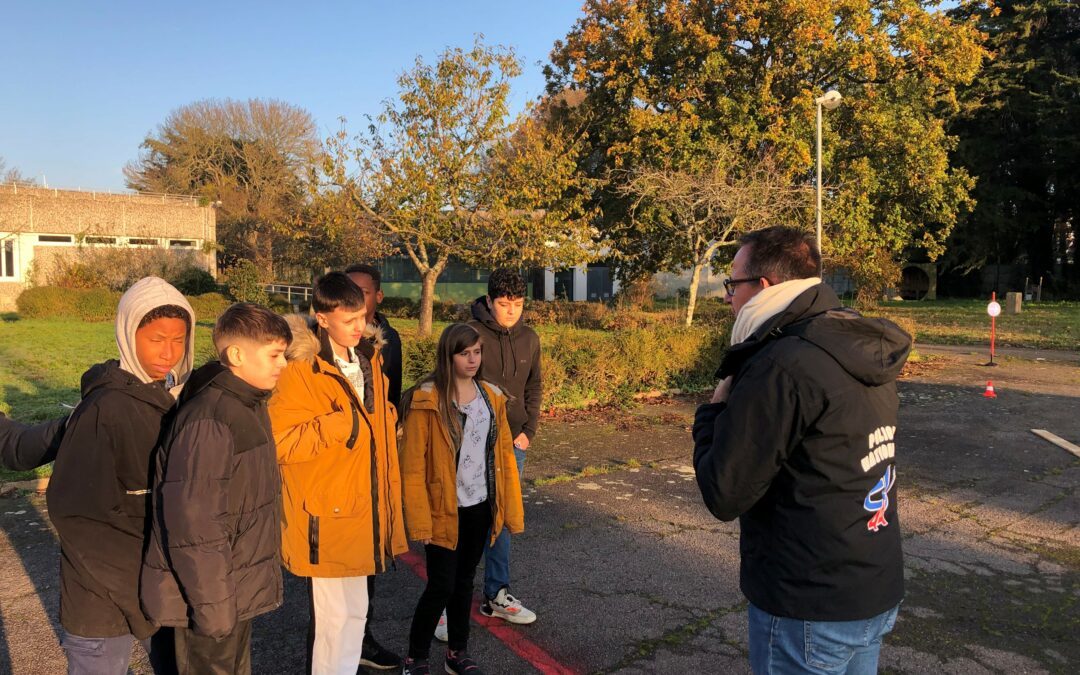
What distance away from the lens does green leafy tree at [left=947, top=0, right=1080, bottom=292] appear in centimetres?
3275

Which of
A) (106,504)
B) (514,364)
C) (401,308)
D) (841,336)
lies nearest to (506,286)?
(514,364)

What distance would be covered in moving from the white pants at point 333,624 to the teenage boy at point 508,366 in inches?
44.4

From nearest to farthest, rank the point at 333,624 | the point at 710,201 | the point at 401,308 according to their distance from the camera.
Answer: the point at 333,624, the point at 710,201, the point at 401,308

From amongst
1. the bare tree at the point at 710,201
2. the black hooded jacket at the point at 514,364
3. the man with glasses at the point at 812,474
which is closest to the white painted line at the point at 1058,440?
the black hooded jacket at the point at 514,364

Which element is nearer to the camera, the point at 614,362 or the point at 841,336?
the point at 841,336

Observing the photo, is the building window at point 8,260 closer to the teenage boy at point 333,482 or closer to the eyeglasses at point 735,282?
the teenage boy at point 333,482

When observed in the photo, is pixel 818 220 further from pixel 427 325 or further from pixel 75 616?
pixel 75 616

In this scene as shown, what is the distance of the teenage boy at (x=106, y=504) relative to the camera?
226 cm

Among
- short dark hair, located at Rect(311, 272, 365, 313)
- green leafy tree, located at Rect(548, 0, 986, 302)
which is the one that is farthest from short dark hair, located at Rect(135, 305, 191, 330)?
green leafy tree, located at Rect(548, 0, 986, 302)

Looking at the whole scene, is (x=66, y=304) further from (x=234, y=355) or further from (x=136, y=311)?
(x=234, y=355)

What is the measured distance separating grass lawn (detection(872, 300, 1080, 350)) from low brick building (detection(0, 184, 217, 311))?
31.0m

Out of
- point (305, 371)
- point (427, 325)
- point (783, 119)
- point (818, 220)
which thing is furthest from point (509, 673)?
point (783, 119)

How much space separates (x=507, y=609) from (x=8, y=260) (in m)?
35.5

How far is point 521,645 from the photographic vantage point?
3695 millimetres
